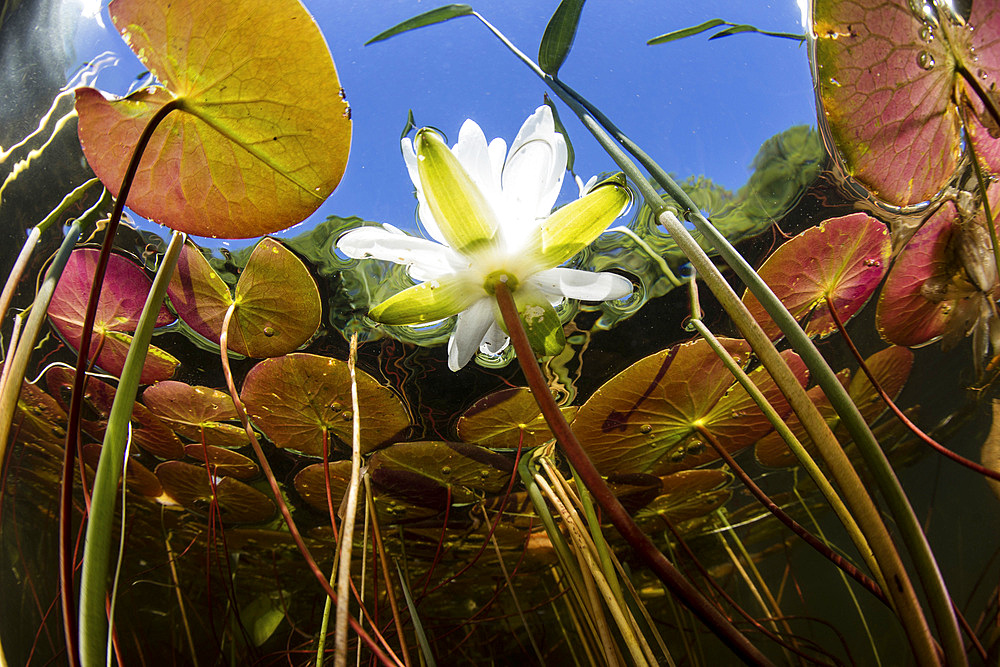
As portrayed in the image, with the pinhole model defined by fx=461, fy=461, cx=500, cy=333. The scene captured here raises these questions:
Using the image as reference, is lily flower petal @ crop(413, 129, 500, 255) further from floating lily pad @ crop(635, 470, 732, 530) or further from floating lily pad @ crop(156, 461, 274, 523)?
floating lily pad @ crop(635, 470, 732, 530)

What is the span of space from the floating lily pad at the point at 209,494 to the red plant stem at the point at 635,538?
58cm

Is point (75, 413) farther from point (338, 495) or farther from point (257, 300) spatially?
point (338, 495)

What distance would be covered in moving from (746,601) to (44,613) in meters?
2.22

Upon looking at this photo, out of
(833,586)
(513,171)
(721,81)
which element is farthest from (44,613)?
(833,586)

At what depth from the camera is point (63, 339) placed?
0.41 m

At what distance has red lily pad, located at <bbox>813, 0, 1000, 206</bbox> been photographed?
0.95ft

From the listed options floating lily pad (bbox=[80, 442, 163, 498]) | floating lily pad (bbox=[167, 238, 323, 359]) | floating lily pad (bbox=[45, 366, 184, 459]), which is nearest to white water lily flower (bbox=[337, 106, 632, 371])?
floating lily pad (bbox=[167, 238, 323, 359])

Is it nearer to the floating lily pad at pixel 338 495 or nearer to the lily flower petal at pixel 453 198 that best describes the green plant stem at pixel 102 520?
the lily flower petal at pixel 453 198

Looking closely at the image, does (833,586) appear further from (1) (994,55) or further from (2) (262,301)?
(2) (262,301)

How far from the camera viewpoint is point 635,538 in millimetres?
232

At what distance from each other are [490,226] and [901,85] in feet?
0.95

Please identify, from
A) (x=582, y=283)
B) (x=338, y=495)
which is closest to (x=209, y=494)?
(x=338, y=495)

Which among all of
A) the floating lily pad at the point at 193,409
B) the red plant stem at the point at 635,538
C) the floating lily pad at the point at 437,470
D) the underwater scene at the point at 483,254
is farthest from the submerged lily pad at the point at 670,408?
the floating lily pad at the point at 193,409

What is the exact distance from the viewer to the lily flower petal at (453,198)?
0.26 metres
